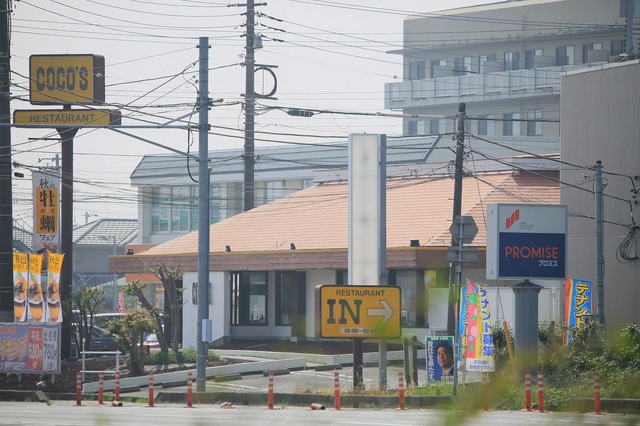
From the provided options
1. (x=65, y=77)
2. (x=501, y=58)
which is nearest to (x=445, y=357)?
(x=65, y=77)

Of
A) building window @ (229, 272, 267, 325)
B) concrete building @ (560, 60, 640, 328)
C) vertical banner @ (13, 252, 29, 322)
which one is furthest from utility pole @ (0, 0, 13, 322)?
concrete building @ (560, 60, 640, 328)

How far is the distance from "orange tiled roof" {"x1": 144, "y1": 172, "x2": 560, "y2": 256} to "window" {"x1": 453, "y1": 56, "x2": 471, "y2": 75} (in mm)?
39023

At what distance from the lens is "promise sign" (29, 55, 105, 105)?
131ft

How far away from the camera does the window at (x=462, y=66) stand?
88000 mm

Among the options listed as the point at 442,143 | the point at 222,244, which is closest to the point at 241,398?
the point at 222,244

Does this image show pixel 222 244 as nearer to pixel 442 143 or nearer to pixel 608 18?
pixel 442 143

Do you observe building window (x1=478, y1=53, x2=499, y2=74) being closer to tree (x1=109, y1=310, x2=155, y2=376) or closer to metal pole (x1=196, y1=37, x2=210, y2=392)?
tree (x1=109, y1=310, x2=155, y2=376)

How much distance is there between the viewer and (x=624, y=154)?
3553cm

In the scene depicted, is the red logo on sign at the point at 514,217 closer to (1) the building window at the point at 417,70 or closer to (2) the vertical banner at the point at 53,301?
(2) the vertical banner at the point at 53,301

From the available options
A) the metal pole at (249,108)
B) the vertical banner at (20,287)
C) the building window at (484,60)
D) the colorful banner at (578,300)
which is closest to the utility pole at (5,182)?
the vertical banner at (20,287)

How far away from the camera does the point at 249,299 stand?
48.1m

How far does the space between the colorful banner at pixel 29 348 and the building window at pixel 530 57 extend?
58967 millimetres

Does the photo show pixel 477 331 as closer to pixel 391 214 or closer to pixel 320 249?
pixel 320 249

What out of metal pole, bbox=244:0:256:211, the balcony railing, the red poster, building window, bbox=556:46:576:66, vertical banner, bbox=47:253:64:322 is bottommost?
the red poster
